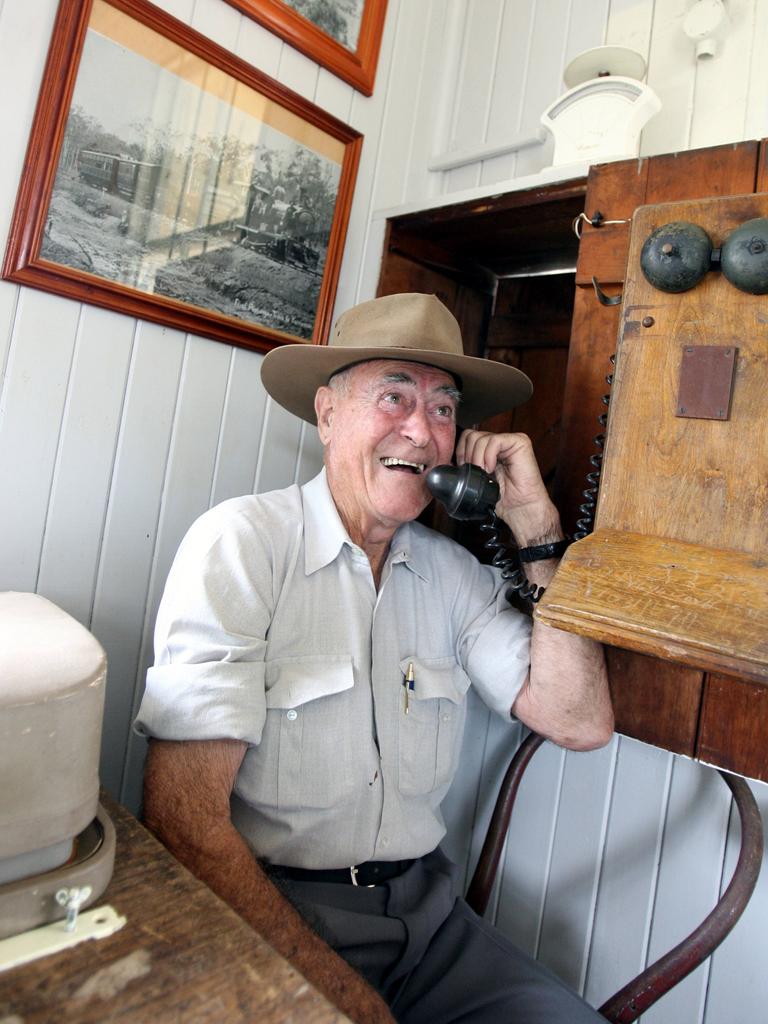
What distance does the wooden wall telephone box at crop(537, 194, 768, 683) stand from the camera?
87 centimetres

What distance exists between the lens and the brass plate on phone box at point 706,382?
103 centimetres

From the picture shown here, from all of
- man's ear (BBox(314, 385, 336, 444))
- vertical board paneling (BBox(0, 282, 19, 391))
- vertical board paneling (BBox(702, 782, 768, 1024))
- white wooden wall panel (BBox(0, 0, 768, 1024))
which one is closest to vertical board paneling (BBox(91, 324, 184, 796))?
white wooden wall panel (BBox(0, 0, 768, 1024))

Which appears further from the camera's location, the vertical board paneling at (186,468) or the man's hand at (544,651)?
the vertical board paneling at (186,468)

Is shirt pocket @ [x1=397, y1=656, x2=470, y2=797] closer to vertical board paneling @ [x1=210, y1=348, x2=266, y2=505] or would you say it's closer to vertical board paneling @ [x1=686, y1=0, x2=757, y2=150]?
vertical board paneling @ [x1=210, y1=348, x2=266, y2=505]

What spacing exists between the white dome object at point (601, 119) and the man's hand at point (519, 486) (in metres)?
0.71

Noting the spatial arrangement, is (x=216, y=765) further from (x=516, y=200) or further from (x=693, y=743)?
(x=516, y=200)

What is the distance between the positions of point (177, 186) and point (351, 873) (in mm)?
1509

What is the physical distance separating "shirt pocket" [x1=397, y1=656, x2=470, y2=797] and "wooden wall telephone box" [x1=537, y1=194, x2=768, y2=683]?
463 millimetres

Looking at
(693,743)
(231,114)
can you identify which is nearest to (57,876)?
(693,743)

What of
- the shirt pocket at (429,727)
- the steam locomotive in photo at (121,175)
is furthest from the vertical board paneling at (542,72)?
the shirt pocket at (429,727)

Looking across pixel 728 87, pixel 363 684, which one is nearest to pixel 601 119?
pixel 728 87

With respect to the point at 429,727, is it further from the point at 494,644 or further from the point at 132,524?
the point at 132,524

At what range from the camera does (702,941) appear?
1120 millimetres

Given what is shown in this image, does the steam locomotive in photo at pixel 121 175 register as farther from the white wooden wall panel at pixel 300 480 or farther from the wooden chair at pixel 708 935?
the wooden chair at pixel 708 935
